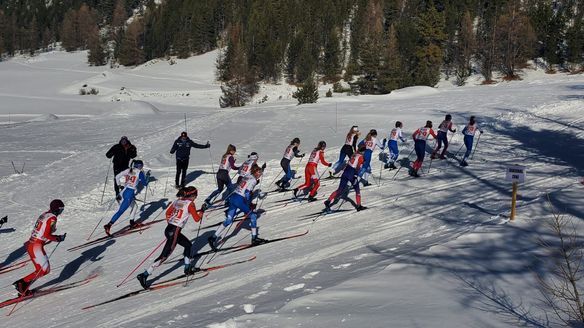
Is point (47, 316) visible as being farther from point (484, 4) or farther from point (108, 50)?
point (108, 50)

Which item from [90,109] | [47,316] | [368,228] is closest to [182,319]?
[47,316]

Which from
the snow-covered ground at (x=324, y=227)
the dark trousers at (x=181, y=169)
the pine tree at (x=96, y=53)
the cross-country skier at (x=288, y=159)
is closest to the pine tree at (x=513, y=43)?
the snow-covered ground at (x=324, y=227)

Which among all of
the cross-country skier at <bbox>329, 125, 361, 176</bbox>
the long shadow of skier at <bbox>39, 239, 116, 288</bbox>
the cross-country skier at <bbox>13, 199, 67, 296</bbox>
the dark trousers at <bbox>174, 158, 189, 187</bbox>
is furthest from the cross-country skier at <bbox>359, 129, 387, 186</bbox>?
the cross-country skier at <bbox>13, 199, 67, 296</bbox>

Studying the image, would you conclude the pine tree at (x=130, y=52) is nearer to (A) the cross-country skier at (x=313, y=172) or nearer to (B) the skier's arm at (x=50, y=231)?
(A) the cross-country skier at (x=313, y=172)

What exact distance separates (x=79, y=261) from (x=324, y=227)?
5793 millimetres

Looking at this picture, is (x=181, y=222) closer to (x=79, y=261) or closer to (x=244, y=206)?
(x=244, y=206)

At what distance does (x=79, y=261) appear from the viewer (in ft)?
38.2

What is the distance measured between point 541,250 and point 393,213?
482cm

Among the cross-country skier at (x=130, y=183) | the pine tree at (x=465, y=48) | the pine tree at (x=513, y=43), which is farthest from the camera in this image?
the pine tree at (x=465, y=48)

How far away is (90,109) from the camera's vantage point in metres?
44.6

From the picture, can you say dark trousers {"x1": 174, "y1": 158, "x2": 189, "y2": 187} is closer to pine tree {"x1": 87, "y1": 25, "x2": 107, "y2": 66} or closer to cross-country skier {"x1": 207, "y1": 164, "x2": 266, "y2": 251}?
cross-country skier {"x1": 207, "y1": 164, "x2": 266, "y2": 251}

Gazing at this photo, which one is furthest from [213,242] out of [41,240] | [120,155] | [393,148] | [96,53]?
[96,53]

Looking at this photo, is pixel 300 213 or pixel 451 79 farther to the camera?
pixel 451 79

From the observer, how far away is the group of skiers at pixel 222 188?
979 cm
